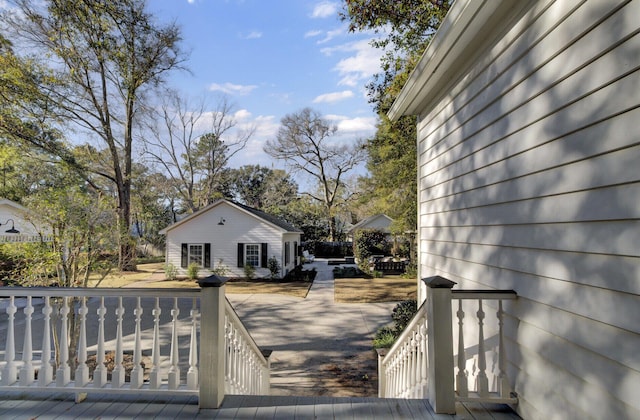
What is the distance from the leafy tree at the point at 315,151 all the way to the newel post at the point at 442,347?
90.1ft

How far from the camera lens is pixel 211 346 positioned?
7.66 feet

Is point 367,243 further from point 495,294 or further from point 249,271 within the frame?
point 495,294

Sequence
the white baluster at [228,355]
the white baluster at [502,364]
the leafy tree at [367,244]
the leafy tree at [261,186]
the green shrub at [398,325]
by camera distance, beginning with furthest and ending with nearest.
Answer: the leafy tree at [261,186] < the leafy tree at [367,244] < the green shrub at [398,325] < the white baluster at [228,355] < the white baluster at [502,364]

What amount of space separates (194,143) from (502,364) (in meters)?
26.1

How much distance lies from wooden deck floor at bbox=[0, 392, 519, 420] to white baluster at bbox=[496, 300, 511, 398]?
0.39 feet

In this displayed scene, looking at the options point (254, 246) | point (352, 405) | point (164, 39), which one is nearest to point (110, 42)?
point (164, 39)

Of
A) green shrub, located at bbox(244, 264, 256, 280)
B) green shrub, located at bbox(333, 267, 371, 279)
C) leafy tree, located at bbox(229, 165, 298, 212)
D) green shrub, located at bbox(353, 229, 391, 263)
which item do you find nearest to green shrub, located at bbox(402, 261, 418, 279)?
green shrub, located at bbox(333, 267, 371, 279)

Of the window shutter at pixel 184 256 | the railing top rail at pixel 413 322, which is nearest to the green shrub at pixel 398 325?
the railing top rail at pixel 413 322

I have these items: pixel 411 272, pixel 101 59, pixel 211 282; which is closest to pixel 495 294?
pixel 211 282

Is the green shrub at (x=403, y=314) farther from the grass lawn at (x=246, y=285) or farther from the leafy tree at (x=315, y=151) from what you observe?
the leafy tree at (x=315, y=151)

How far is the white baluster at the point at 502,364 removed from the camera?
7.54ft

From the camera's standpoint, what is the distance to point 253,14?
8438 mm

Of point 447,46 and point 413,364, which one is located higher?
point 447,46

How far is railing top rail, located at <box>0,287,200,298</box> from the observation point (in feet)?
8.08
